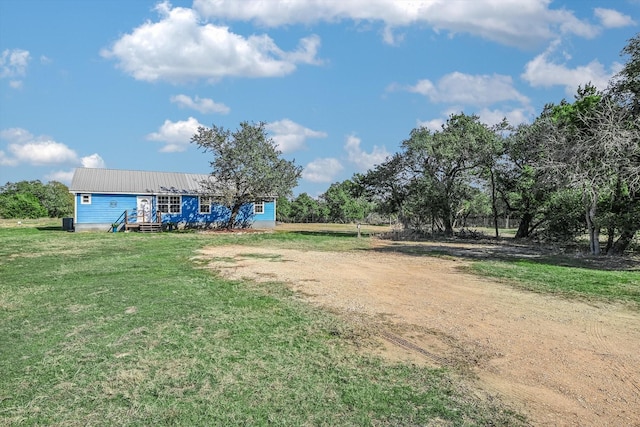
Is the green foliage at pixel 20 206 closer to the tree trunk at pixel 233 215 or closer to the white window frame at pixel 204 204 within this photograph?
the white window frame at pixel 204 204

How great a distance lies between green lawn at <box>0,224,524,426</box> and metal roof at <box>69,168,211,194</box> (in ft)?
66.8

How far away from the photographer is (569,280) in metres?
9.46

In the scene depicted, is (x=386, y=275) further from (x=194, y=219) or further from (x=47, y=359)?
(x=194, y=219)

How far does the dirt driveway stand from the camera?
3.71m

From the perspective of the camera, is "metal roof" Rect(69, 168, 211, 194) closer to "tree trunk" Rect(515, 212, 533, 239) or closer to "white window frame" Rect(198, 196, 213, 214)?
"white window frame" Rect(198, 196, 213, 214)

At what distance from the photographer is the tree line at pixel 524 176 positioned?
14516 millimetres

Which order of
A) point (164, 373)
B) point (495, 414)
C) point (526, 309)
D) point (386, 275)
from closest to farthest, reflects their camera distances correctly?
1. point (495, 414)
2. point (164, 373)
3. point (526, 309)
4. point (386, 275)

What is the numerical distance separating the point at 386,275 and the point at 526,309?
373 centimetres

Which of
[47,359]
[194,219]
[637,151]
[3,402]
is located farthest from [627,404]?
[194,219]

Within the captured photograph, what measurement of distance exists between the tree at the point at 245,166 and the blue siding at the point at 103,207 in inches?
198

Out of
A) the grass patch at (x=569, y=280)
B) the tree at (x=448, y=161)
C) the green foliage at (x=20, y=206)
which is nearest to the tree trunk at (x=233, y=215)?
the tree at (x=448, y=161)

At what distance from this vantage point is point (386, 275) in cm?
1014

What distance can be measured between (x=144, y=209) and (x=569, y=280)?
80.4ft

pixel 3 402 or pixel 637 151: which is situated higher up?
pixel 637 151
